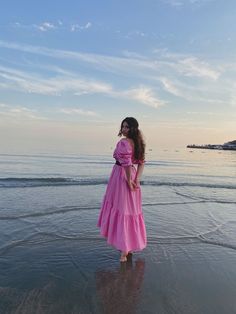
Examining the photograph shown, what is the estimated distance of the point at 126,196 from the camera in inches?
243

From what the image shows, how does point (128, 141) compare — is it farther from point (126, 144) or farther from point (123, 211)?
point (123, 211)

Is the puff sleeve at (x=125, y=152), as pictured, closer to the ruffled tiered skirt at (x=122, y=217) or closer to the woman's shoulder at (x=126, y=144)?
the woman's shoulder at (x=126, y=144)

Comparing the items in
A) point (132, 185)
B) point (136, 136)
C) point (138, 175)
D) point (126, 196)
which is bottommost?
point (126, 196)

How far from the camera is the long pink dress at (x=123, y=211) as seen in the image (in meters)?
6.06

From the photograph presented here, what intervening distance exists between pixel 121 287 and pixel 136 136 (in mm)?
2348

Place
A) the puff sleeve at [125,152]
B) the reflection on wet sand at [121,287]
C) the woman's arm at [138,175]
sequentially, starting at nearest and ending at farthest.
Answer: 1. the reflection on wet sand at [121,287]
2. the puff sleeve at [125,152]
3. the woman's arm at [138,175]

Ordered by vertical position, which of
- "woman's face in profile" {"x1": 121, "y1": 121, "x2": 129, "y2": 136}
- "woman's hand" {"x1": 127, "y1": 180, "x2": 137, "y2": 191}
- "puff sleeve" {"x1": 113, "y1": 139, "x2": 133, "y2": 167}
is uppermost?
"woman's face in profile" {"x1": 121, "y1": 121, "x2": 129, "y2": 136}

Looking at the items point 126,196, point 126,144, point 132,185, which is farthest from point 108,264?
point 126,144

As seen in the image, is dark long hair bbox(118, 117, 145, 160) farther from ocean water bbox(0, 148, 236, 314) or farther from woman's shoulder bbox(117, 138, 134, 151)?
ocean water bbox(0, 148, 236, 314)

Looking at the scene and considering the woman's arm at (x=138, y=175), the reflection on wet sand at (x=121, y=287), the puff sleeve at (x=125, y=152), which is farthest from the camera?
the woman's arm at (x=138, y=175)

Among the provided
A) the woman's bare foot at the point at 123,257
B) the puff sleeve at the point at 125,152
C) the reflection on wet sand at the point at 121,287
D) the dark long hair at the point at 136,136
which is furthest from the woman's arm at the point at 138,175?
the reflection on wet sand at the point at 121,287

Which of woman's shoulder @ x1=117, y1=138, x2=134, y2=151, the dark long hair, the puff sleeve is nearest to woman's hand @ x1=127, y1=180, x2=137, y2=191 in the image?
the puff sleeve

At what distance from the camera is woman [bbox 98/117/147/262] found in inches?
239

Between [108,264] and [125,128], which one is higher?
[125,128]
